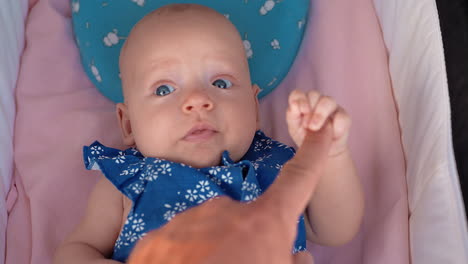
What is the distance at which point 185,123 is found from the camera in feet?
2.88

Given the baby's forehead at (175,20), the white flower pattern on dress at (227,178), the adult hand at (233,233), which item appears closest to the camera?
the adult hand at (233,233)

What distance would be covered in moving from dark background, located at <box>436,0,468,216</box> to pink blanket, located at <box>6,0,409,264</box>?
153mm

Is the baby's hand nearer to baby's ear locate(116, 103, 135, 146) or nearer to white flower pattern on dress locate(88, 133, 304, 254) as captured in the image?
white flower pattern on dress locate(88, 133, 304, 254)

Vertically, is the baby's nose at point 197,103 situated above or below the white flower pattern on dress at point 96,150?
above

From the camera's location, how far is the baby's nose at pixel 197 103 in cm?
86

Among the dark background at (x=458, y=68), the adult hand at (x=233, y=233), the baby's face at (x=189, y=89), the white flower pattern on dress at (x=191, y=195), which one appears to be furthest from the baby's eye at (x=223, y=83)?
the adult hand at (x=233, y=233)

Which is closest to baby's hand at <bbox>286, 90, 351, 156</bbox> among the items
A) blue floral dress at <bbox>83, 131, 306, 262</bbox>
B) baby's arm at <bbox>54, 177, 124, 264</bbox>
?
blue floral dress at <bbox>83, 131, 306, 262</bbox>

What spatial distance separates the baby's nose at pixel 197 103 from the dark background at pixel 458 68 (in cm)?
40

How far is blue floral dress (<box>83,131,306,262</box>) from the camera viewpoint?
2.71ft

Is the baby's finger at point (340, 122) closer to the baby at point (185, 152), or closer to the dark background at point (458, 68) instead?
the baby at point (185, 152)

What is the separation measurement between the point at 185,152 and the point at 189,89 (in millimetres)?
108

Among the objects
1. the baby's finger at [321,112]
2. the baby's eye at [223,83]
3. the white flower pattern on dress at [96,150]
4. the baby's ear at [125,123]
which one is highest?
the baby's finger at [321,112]

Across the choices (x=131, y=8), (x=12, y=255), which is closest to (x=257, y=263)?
(x=12, y=255)

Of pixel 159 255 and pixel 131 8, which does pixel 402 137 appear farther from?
pixel 159 255
